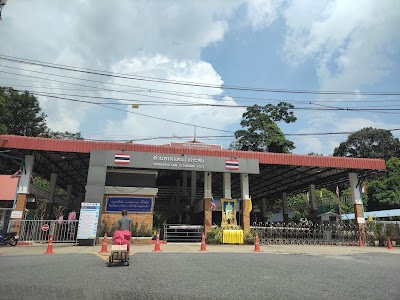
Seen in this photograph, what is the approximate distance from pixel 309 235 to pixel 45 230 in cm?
1660

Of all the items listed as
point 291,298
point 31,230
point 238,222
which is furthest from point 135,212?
point 291,298

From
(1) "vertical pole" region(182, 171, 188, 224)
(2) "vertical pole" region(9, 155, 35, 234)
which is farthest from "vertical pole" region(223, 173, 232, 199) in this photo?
(2) "vertical pole" region(9, 155, 35, 234)

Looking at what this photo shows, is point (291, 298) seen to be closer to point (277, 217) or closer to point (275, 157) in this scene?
point (275, 157)

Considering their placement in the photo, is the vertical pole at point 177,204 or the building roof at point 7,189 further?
the vertical pole at point 177,204

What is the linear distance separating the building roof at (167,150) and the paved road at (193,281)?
434 inches

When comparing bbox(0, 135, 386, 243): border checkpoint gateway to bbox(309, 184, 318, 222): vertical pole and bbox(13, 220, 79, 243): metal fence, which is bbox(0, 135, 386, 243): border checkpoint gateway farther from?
bbox(309, 184, 318, 222): vertical pole

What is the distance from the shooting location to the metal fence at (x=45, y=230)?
17.9 m

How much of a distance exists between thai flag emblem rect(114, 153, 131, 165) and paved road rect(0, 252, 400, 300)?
10.2 metres

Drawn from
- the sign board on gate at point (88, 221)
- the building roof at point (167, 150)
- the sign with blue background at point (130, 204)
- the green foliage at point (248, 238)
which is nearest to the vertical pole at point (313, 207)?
the building roof at point (167, 150)

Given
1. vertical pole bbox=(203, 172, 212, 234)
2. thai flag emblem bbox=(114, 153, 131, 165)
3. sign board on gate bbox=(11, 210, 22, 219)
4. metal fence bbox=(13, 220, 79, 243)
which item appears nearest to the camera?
metal fence bbox=(13, 220, 79, 243)

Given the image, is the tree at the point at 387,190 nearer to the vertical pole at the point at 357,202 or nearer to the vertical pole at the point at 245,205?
the vertical pole at the point at 357,202

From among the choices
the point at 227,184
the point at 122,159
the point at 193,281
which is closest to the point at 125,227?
the point at 193,281

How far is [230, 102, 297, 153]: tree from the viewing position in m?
47.6

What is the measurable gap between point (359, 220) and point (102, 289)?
22.1 meters
